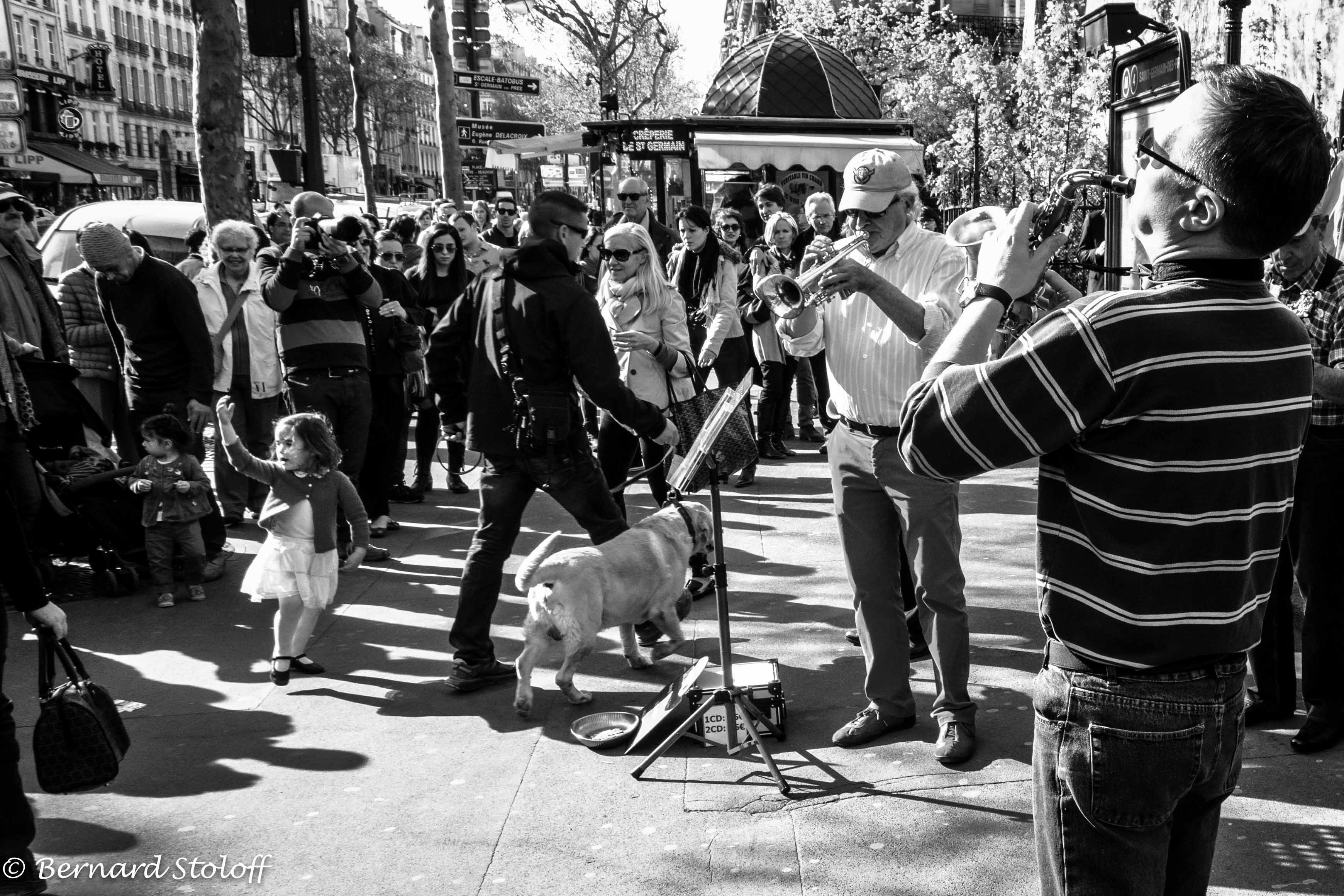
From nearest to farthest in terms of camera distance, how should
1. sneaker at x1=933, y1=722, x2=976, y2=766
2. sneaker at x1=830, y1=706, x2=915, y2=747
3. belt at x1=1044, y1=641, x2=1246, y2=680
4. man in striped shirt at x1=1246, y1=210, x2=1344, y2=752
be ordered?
belt at x1=1044, y1=641, x2=1246, y2=680, man in striped shirt at x1=1246, y1=210, x2=1344, y2=752, sneaker at x1=933, y1=722, x2=976, y2=766, sneaker at x1=830, y1=706, x2=915, y2=747

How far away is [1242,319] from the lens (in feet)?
6.03

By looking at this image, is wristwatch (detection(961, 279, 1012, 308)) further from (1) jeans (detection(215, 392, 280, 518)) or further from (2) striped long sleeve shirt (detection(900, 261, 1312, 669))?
(1) jeans (detection(215, 392, 280, 518))

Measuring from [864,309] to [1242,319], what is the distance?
2535 mm

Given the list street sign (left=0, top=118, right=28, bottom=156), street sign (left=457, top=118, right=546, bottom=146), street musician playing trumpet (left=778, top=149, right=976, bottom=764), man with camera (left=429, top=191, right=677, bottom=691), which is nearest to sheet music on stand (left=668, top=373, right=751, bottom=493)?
street musician playing trumpet (left=778, top=149, right=976, bottom=764)

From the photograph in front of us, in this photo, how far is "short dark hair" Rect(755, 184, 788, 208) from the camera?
1080 cm

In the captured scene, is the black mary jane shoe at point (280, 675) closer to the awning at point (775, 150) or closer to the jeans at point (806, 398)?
the jeans at point (806, 398)

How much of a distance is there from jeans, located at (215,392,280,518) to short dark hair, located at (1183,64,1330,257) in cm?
689

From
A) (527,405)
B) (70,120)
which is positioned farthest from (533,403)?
(70,120)

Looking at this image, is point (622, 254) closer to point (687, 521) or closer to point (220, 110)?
point (687, 521)

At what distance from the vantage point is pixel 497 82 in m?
20.1

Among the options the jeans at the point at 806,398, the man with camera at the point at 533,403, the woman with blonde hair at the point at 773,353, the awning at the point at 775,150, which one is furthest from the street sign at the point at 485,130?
the man with camera at the point at 533,403

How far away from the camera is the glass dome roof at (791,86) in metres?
25.9

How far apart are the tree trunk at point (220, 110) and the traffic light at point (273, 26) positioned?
407 mm

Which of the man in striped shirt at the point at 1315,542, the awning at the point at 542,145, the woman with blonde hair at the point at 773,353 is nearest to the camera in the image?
the man in striped shirt at the point at 1315,542
